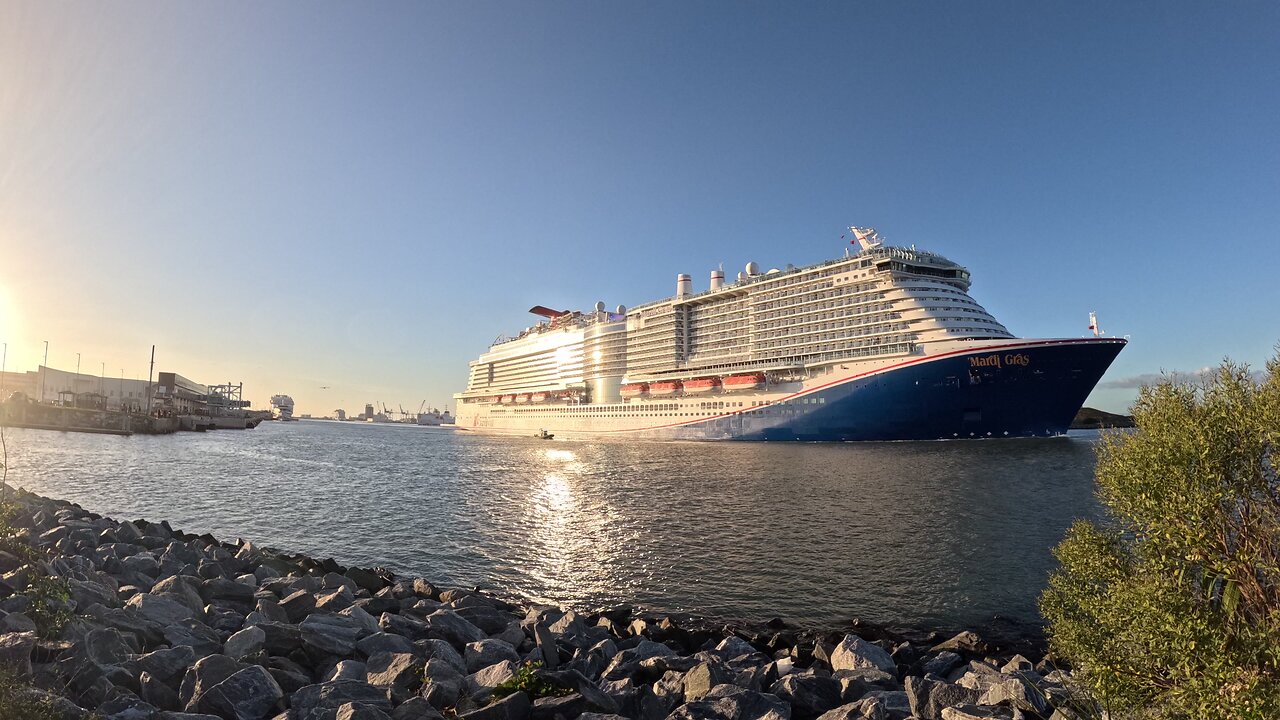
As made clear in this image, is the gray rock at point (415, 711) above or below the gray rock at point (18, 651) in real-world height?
below

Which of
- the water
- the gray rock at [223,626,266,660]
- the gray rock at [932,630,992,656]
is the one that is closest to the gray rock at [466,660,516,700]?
the gray rock at [223,626,266,660]

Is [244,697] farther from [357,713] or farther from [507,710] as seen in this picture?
[507,710]

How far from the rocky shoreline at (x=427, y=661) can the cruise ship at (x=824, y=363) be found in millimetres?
47378

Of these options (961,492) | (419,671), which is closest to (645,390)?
(961,492)

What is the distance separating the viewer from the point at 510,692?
266 inches

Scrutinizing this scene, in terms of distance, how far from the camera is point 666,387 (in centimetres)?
7769

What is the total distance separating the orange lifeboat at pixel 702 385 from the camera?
7200 centimetres

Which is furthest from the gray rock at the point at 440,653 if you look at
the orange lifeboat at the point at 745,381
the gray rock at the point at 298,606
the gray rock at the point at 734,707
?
the orange lifeboat at the point at 745,381

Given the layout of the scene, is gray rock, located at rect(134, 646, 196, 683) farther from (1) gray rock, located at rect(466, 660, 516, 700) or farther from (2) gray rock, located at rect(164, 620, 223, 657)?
(1) gray rock, located at rect(466, 660, 516, 700)

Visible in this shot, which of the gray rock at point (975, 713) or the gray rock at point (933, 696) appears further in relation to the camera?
the gray rock at point (933, 696)

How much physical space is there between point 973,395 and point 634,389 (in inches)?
1720

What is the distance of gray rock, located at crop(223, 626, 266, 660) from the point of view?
7.74 m

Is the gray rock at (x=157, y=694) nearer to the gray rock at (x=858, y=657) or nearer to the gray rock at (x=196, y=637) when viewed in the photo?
the gray rock at (x=196, y=637)

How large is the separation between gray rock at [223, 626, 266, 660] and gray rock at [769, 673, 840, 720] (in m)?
7.17
